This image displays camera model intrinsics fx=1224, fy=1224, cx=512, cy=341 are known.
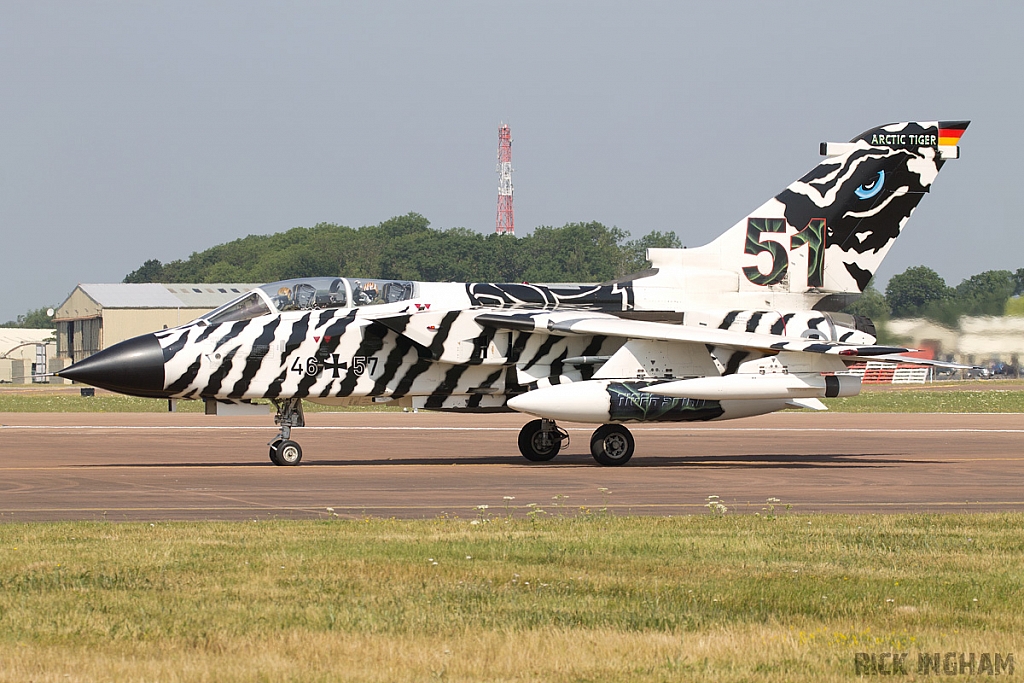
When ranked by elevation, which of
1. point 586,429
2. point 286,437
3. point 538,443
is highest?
point 286,437

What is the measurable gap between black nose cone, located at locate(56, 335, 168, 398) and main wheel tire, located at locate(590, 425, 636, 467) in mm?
6402

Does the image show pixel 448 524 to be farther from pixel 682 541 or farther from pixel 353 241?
pixel 353 241

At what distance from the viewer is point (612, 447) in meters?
18.6

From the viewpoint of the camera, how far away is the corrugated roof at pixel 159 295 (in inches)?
3342

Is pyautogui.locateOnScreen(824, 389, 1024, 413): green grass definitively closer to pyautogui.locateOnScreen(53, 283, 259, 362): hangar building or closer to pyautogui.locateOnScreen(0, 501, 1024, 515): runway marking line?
pyautogui.locateOnScreen(0, 501, 1024, 515): runway marking line

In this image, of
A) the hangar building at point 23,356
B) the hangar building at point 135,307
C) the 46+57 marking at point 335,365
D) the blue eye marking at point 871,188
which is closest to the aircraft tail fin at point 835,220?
the blue eye marking at point 871,188

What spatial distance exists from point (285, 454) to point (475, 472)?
3.00 meters

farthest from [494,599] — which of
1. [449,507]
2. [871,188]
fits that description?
[871,188]

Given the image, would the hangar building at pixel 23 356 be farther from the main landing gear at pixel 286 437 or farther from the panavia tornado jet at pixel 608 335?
the panavia tornado jet at pixel 608 335

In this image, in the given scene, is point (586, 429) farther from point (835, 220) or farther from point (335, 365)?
point (335, 365)

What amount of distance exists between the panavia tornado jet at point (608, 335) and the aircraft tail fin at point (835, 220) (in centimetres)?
2

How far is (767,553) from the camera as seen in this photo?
9250mm

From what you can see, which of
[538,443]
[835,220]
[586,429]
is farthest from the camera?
[586,429]

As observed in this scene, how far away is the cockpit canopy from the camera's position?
17844mm
